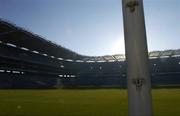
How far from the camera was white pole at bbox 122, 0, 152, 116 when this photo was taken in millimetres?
3229

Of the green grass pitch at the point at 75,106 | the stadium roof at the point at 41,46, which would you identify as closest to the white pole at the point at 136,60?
the green grass pitch at the point at 75,106

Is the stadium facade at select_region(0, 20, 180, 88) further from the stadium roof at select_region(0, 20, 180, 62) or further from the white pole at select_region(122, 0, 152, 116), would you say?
the white pole at select_region(122, 0, 152, 116)

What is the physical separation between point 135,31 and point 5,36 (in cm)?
8566

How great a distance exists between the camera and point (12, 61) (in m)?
92.8

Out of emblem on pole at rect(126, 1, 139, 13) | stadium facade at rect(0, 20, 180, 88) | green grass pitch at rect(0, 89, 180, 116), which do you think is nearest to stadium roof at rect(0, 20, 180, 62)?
stadium facade at rect(0, 20, 180, 88)

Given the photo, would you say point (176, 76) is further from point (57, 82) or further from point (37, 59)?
point (37, 59)

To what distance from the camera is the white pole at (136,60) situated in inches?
127

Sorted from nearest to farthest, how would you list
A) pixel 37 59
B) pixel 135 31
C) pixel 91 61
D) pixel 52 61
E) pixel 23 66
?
pixel 135 31
pixel 23 66
pixel 37 59
pixel 52 61
pixel 91 61

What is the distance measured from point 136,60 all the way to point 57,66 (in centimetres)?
Answer: 11615

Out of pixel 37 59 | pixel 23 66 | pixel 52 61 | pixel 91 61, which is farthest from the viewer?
pixel 91 61

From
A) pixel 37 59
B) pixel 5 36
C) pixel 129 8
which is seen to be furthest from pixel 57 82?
pixel 129 8

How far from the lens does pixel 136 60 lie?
11.0ft

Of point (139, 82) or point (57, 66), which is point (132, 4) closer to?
point (139, 82)

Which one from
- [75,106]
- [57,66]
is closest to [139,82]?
[75,106]
